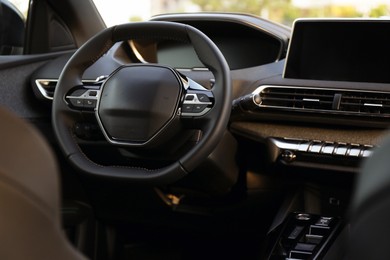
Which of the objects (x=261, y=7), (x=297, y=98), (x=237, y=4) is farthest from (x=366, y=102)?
(x=237, y=4)

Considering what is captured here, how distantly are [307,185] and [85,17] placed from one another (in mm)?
1222

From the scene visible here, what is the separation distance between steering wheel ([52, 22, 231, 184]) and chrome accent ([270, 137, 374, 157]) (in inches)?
18.1

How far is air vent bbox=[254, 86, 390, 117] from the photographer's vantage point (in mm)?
2465

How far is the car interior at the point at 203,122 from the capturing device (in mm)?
2285

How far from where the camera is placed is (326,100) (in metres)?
2.54

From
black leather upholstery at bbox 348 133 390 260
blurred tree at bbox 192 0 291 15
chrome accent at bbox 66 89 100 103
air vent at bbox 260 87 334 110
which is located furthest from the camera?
blurred tree at bbox 192 0 291 15

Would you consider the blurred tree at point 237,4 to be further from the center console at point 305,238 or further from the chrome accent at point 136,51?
the center console at point 305,238

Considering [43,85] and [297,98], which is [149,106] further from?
[43,85]

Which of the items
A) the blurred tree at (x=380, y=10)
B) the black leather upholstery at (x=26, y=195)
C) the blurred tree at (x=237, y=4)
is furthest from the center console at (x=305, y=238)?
the blurred tree at (x=237, y=4)

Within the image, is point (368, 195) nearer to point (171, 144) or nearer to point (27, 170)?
point (27, 170)

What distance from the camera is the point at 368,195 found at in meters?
0.92

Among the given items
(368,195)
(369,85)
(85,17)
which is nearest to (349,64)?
(369,85)

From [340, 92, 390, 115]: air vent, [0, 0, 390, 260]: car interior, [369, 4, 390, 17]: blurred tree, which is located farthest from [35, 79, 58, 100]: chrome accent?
[369, 4, 390, 17]: blurred tree

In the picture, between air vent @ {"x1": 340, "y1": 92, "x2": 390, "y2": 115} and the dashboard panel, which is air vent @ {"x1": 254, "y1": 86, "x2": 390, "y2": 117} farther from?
the dashboard panel
